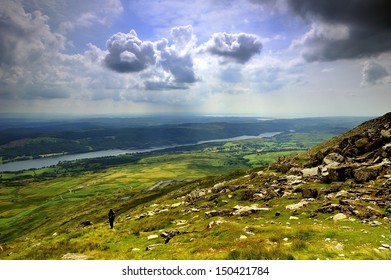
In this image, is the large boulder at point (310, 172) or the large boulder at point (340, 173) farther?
the large boulder at point (310, 172)

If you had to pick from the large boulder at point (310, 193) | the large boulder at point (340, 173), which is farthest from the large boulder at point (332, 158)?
the large boulder at point (310, 193)

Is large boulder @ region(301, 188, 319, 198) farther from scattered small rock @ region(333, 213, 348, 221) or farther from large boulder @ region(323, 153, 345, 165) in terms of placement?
large boulder @ region(323, 153, 345, 165)

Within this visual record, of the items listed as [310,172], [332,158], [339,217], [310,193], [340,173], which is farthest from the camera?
[332,158]

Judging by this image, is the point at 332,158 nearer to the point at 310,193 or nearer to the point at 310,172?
the point at 310,172

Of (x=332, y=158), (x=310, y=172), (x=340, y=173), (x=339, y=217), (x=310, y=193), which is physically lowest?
(x=310, y=193)

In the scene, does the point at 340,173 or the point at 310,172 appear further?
the point at 310,172

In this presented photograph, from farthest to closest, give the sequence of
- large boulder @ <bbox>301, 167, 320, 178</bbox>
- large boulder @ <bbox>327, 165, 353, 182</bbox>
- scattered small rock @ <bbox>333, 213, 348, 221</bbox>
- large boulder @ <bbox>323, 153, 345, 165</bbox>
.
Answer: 1. large boulder @ <bbox>323, 153, 345, 165</bbox>
2. large boulder @ <bbox>301, 167, 320, 178</bbox>
3. large boulder @ <bbox>327, 165, 353, 182</bbox>
4. scattered small rock @ <bbox>333, 213, 348, 221</bbox>

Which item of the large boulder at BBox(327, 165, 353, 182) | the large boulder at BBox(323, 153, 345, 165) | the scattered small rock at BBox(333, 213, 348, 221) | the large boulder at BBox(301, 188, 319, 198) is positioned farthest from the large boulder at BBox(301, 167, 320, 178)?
the scattered small rock at BBox(333, 213, 348, 221)

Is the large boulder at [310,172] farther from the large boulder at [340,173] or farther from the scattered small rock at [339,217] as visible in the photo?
the scattered small rock at [339,217]

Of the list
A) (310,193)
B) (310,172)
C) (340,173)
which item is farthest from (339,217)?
(310,172)
